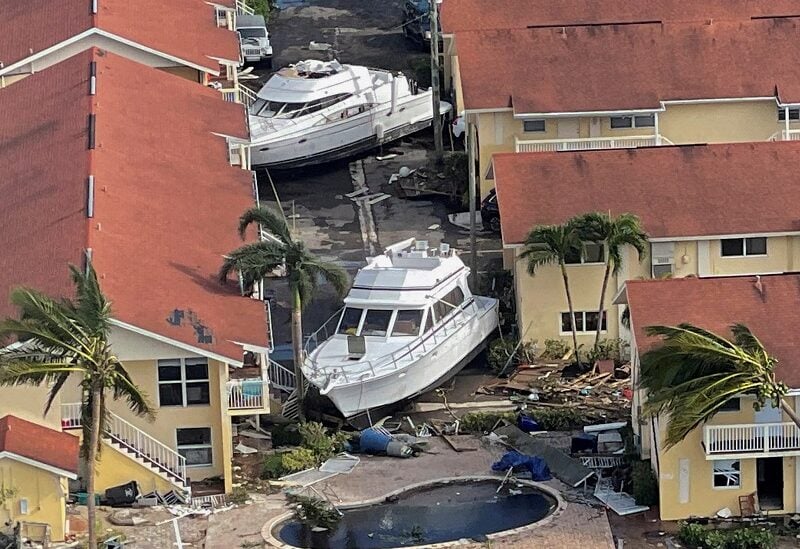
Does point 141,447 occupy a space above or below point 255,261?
below

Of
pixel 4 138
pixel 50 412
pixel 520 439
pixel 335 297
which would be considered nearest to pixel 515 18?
pixel 335 297

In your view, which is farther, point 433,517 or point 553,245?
point 553,245

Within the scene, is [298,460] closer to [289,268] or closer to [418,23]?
[289,268]

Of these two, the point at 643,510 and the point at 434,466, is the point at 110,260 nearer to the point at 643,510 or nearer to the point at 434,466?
the point at 434,466

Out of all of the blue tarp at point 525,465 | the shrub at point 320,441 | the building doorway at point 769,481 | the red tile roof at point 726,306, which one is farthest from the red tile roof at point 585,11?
the building doorway at point 769,481

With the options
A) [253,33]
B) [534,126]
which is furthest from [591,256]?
[253,33]

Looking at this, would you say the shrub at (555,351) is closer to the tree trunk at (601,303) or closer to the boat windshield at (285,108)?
the tree trunk at (601,303)

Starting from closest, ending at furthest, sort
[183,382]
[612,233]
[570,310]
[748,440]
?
[748,440] < [183,382] < [612,233] < [570,310]
